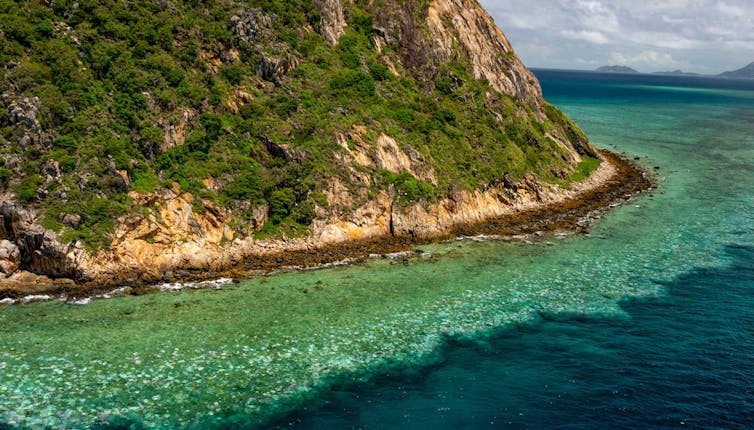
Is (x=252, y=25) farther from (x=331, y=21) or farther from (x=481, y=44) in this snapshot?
(x=481, y=44)

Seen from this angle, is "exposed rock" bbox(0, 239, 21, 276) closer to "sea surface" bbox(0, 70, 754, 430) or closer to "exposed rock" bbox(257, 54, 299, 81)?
"sea surface" bbox(0, 70, 754, 430)

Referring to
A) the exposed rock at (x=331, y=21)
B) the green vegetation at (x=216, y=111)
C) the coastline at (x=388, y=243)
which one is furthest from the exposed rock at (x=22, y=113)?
the exposed rock at (x=331, y=21)

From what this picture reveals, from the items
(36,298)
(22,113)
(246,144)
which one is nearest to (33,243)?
(36,298)

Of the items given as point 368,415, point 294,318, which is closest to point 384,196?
point 294,318

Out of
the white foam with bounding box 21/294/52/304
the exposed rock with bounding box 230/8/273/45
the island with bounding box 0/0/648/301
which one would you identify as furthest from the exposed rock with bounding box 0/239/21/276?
the exposed rock with bounding box 230/8/273/45

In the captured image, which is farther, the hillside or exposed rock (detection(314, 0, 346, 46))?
exposed rock (detection(314, 0, 346, 46))

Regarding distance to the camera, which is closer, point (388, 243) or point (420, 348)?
point (420, 348)

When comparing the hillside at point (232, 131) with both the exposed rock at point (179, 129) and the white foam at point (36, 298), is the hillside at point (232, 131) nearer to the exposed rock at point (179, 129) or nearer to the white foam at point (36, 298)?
the exposed rock at point (179, 129)
